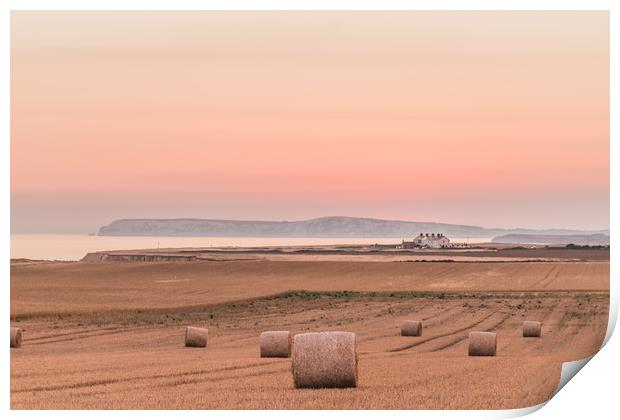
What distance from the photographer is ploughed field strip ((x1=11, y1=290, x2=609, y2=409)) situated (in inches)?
566

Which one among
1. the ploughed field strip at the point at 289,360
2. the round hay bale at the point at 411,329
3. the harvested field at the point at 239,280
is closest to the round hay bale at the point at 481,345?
the ploughed field strip at the point at 289,360

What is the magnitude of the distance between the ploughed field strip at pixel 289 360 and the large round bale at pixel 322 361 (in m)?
0.19

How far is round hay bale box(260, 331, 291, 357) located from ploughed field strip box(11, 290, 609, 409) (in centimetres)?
33

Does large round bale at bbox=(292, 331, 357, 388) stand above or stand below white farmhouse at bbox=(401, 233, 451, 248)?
below

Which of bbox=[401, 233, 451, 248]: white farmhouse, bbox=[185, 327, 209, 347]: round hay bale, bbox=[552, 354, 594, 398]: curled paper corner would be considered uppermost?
bbox=[401, 233, 451, 248]: white farmhouse

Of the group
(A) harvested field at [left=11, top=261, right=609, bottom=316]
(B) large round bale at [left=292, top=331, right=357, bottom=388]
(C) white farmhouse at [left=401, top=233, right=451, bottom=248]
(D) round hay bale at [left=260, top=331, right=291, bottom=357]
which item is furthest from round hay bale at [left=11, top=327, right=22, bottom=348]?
(C) white farmhouse at [left=401, top=233, right=451, bottom=248]

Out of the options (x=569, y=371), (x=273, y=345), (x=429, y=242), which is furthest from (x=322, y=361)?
(x=429, y=242)

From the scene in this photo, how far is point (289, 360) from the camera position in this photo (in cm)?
1945

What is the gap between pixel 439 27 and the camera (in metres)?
18.9
